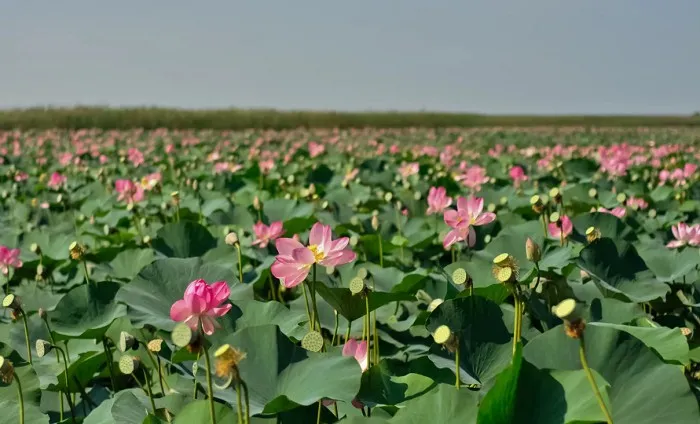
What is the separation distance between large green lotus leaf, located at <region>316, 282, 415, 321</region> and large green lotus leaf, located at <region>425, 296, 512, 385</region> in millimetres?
144

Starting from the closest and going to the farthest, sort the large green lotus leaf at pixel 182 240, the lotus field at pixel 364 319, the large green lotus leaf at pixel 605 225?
the lotus field at pixel 364 319 < the large green lotus leaf at pixel 605 225 < the large green lotus leaf at pixel 182 240

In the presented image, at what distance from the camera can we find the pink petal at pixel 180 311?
3.30 feet

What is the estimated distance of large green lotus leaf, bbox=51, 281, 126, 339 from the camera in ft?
5.21

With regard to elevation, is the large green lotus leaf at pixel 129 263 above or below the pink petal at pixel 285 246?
below

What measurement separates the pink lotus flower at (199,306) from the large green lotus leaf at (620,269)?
0.84m

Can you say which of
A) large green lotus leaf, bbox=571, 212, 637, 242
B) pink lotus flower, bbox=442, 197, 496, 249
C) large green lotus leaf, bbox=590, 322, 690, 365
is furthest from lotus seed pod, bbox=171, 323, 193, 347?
large green lotus leaf, bbox=571, 212, 637, 242

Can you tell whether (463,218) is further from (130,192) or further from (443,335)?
(130,192)

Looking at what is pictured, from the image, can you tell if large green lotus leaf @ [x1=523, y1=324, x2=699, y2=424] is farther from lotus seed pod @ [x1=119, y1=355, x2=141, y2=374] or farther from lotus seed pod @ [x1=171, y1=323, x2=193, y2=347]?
lotus seed pod @ [x1=119, y1=355, x2=141, y2=374]

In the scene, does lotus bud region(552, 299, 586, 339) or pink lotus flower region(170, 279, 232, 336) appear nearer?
lotus bud region(552, 299, 586, 339)

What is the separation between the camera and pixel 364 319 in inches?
57.2

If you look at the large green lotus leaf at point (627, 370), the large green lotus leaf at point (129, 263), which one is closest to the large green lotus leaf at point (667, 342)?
the large green lotus leaf at point (627, 370)

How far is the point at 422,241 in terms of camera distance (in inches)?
91.7

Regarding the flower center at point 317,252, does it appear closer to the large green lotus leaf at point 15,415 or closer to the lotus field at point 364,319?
the lotus field at point 364,319

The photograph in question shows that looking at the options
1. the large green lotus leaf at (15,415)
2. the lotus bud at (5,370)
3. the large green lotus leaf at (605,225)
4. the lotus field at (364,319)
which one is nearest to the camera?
the lotus field at (364,319)
